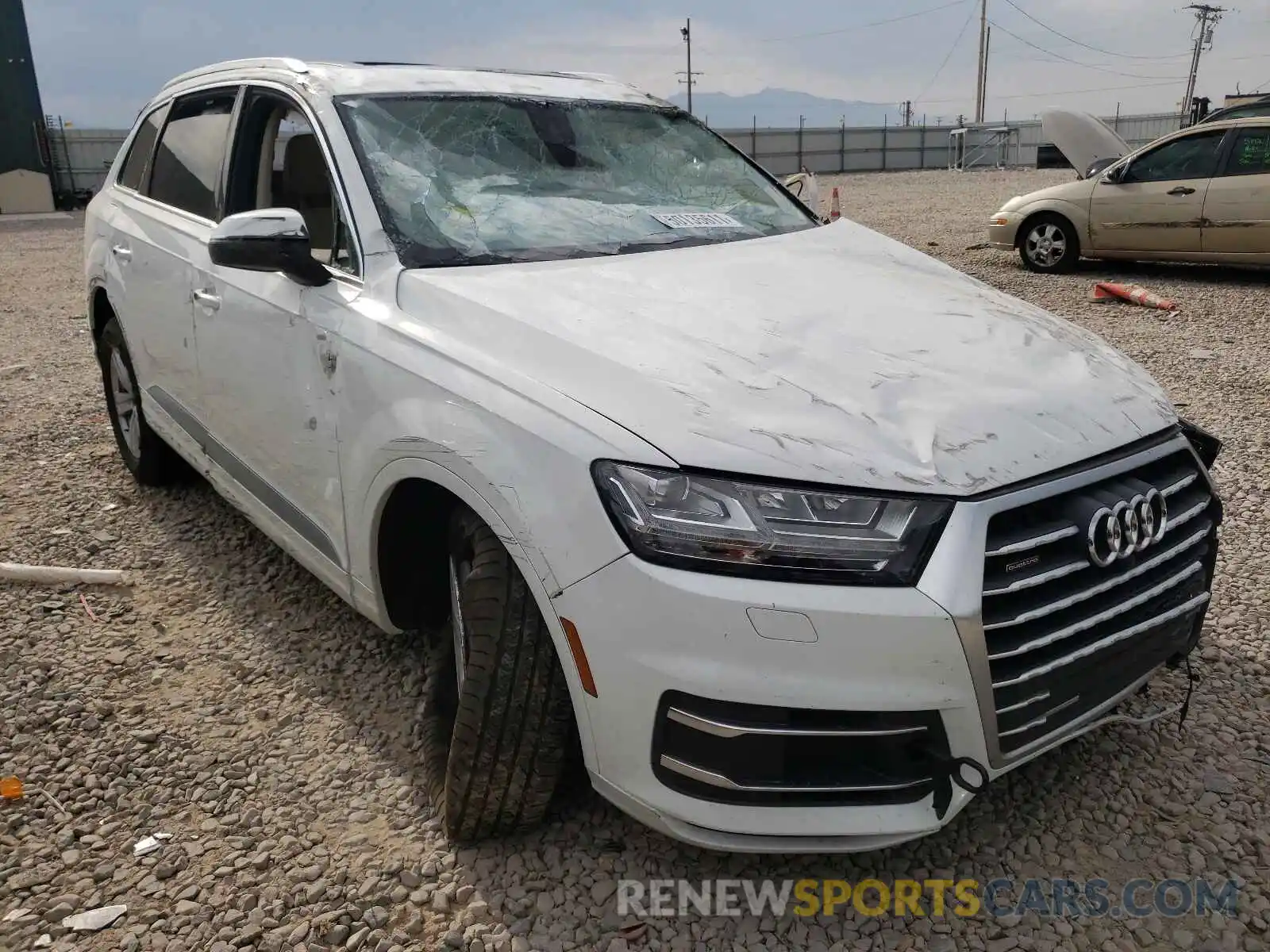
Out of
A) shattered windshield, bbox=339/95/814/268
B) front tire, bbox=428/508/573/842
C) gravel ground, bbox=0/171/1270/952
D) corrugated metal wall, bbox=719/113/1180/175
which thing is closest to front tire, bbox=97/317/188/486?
gravel ground, bbox=0/171/1270/952

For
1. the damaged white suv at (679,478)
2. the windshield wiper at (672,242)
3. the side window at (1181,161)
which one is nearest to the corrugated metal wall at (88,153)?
the side window at (1181,161)

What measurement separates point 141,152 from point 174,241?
3.52ft

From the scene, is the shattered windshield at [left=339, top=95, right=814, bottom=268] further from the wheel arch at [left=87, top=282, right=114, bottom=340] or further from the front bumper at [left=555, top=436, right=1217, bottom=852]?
the wheel arch at [left=87, top=282, right=114, bottom=340]

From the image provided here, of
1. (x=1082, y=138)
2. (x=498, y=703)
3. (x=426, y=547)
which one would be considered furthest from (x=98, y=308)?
(x=1082, y=138)

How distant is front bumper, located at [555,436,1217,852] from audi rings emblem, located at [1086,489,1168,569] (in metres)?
0.12

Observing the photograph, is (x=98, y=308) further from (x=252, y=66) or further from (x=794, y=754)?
(x=794, y=754)

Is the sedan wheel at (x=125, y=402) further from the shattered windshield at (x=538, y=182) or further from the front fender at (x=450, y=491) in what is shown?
the front fender at (x=450, y=491)

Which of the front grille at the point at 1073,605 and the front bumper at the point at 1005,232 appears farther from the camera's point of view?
the front bumper at the point at 1005,232

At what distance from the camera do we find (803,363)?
2141mm

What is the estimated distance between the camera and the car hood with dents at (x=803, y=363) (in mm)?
1898

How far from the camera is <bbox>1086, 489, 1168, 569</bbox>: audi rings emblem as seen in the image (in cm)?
199

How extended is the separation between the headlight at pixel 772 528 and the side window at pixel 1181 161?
387 inches

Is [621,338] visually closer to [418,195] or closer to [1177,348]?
[418,195]

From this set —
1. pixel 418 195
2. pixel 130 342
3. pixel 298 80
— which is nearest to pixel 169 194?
pixel 130 342
